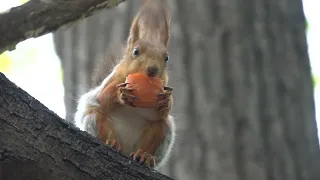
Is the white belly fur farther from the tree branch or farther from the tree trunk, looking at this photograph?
the tree trunk

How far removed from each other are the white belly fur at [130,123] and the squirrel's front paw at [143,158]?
0.09 metres

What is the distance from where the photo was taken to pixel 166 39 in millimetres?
2449

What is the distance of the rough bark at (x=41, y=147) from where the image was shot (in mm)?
1673

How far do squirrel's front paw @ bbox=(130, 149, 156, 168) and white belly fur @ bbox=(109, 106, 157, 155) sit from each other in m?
0.09

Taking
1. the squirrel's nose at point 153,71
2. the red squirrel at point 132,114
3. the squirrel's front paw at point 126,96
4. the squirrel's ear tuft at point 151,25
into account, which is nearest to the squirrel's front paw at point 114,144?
the red squirrel at point 132,114

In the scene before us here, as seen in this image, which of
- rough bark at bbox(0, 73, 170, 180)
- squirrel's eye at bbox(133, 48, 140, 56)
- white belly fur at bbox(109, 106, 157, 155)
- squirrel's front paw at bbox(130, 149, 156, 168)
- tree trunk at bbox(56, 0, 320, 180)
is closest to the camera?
rough bark at bbox(0, 73, 170, 180)

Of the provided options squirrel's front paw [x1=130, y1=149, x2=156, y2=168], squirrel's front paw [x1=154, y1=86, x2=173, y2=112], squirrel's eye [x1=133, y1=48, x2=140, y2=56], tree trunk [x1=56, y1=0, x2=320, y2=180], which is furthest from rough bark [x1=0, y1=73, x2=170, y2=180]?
tree trunk [x1=56, y1=0, x2=320, y2=180]

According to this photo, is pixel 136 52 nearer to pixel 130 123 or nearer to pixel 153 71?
pixel 153 71

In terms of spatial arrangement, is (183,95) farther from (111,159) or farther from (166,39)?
(111,159)

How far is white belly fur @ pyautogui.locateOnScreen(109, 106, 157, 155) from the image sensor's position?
2170 mm

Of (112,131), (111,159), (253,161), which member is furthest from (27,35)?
(253,161)

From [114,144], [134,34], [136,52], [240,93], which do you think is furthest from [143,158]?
[240,93]

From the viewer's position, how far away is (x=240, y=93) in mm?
2881

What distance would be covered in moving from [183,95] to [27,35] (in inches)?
30.7
